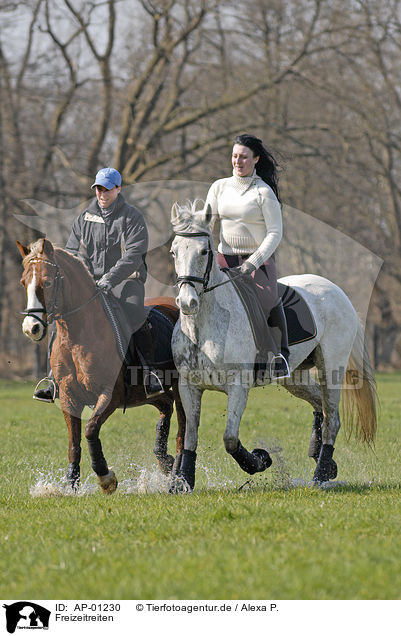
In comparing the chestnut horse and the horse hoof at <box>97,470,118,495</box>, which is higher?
the chestnut horse

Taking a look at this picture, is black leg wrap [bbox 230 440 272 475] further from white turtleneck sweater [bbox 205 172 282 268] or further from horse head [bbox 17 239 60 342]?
Answer: horse head [bbox 17 239 60 342]

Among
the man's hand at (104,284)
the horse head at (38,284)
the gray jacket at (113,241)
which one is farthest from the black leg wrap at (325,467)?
the horse head at (38,284)

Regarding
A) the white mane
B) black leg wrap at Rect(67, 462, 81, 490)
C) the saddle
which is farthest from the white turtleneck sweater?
black leg wrap at Rect(67, 462, 81, 490)

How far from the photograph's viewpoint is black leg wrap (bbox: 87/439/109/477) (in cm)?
803

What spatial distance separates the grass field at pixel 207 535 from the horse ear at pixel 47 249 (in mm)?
2237

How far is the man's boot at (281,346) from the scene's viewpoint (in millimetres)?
8414

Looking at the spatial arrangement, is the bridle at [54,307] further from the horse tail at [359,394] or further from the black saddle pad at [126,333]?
the horse tail at [359,394]

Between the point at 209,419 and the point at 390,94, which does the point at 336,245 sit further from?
the point at 209,419

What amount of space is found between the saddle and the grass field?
1.37 meters

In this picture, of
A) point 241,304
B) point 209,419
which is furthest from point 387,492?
point 209,419

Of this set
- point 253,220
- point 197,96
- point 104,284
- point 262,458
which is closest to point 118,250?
point 104,284

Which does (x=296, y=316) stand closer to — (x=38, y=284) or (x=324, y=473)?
(x=324, y=473)

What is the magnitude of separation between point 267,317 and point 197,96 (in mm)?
21181
